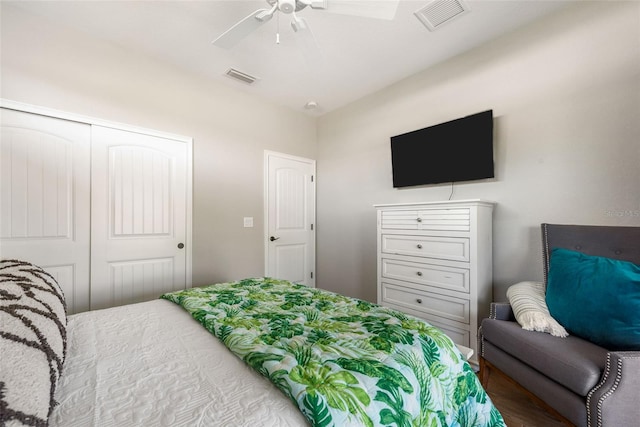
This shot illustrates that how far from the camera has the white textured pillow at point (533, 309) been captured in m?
1.44

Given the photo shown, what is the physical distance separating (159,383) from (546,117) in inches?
109

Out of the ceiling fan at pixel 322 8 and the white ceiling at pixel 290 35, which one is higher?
the white ceiling at pixel 290 35

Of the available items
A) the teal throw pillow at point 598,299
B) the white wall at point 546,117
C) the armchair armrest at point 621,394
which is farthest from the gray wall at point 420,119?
the armchair armrest at point 621,394

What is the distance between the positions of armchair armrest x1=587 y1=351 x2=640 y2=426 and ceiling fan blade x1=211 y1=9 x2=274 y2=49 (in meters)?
2.41

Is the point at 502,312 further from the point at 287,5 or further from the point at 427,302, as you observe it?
the point at 287,5

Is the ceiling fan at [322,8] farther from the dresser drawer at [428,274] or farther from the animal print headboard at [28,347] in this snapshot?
the dresser drawer at [428,274]

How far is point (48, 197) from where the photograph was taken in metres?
2.02

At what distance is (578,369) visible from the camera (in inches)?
46.1

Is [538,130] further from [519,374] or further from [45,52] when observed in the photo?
[45,52]

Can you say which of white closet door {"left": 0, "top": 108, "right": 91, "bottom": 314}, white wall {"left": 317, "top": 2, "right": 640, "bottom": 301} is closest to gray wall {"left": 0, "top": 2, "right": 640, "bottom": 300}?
white wall {"left": 317, "top": 2, "right": 640, "bottom": 301}

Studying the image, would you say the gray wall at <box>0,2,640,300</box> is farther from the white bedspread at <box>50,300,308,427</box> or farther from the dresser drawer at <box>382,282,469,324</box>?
the white bedspread at <box>50,300,308,427</box>

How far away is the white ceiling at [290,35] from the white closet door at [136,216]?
0.82 m

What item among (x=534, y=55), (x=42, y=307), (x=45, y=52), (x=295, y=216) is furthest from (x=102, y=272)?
(x=534, y=55)

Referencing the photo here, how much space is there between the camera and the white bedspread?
0.66 m
